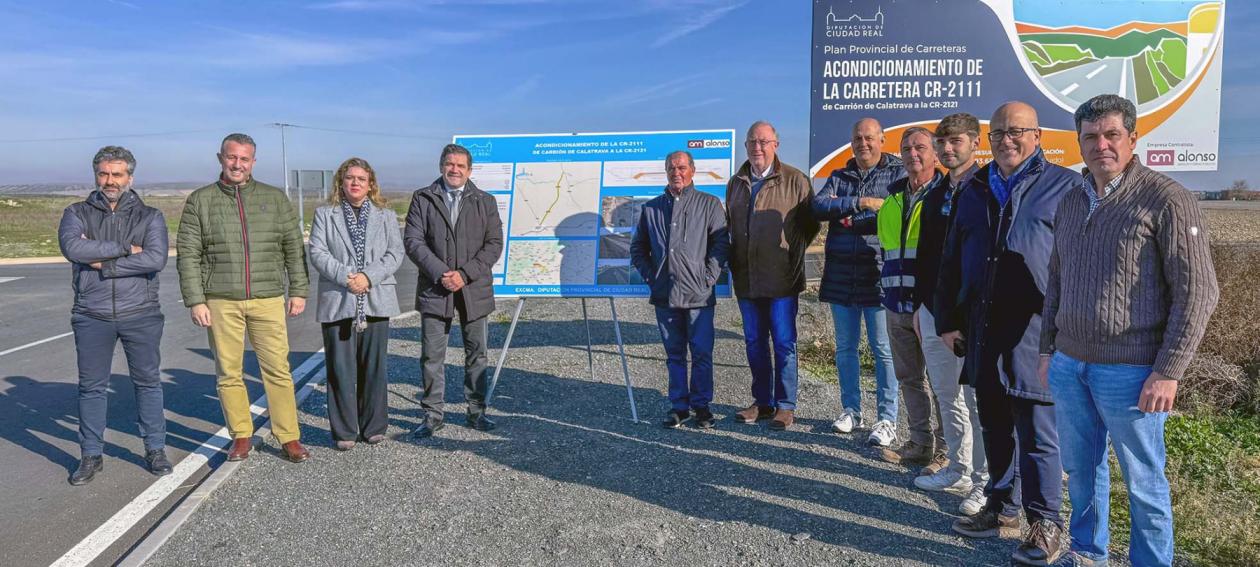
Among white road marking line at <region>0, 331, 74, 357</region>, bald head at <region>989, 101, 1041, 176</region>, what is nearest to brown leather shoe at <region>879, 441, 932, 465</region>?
bald head at <region>989, 101, 1041, 176</region>

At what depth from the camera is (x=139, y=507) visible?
174 inches

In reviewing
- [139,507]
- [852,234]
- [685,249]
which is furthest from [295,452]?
[852,234]

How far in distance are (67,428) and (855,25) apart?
766cm

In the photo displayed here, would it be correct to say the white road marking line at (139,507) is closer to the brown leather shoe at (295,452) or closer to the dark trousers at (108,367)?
the dark trousers at (108,367)

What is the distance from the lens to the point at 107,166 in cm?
477

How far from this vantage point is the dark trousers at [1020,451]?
11.8ft

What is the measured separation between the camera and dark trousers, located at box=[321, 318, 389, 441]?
17.8ft

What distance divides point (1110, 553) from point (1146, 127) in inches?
253

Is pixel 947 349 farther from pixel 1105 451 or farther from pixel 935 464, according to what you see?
pixel 1105 451

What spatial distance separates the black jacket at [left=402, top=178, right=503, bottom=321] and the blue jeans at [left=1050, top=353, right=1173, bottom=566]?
3763mm

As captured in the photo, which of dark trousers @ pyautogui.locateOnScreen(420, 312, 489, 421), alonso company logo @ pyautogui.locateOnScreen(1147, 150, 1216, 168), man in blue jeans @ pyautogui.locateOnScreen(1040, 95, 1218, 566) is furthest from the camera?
alonso company logo @ pyautogui.locateOnScreen(1147, 150, 1216, 168)

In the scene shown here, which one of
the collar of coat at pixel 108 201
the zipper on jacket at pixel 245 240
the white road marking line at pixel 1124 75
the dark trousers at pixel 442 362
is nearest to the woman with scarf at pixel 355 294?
the dark trousers at pixel 442 362

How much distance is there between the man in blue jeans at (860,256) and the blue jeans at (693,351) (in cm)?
88

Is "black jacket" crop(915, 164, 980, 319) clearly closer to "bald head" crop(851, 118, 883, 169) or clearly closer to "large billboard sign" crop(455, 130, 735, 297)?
"bald head" crop(851, 118, 883, 169)
